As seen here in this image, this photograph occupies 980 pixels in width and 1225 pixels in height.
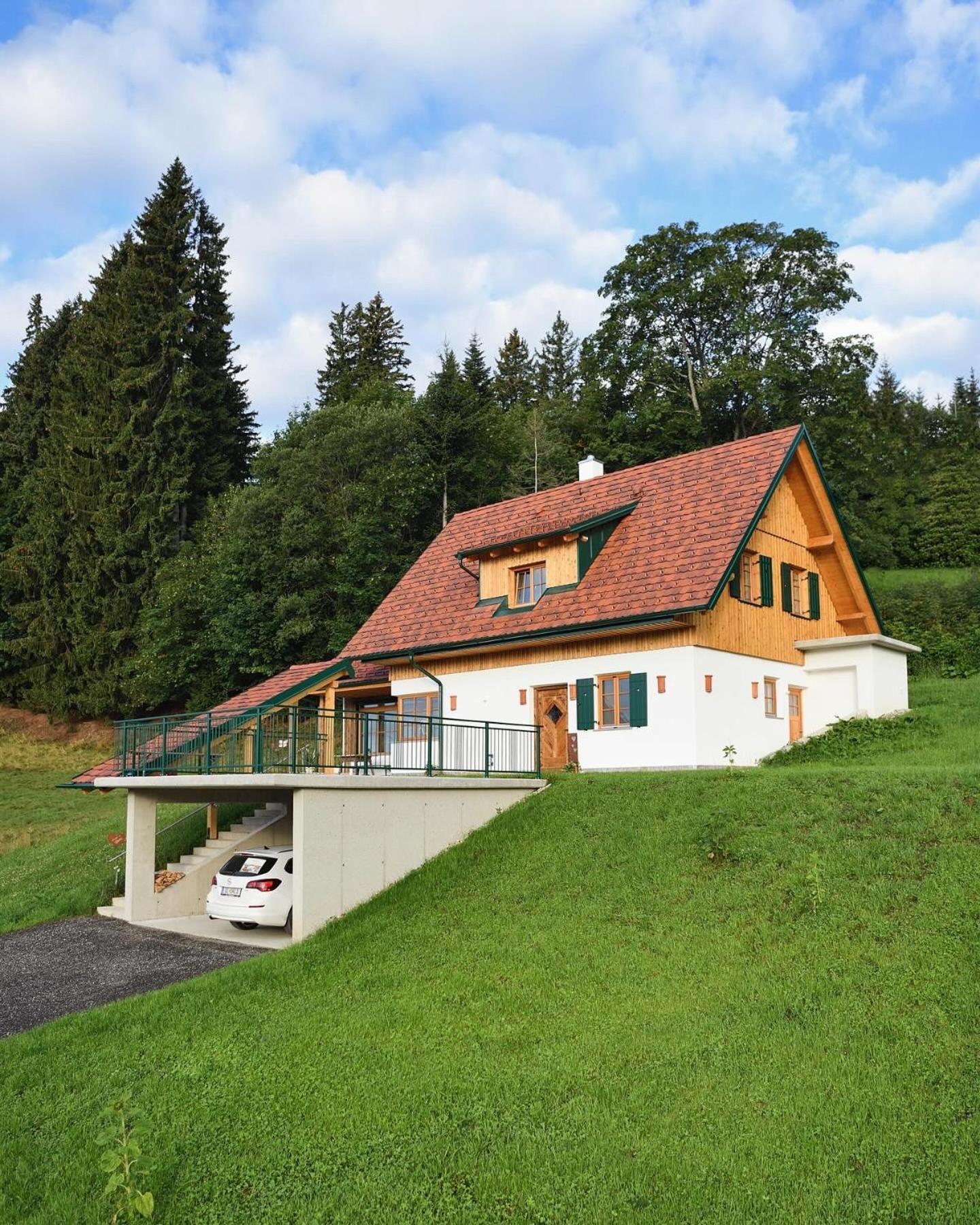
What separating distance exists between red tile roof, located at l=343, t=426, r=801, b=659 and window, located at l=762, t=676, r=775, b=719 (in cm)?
388

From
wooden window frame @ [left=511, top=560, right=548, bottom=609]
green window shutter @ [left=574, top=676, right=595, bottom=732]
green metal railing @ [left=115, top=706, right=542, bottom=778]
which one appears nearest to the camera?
green metal railing @ [left=115, top=706, right=542, bottom=778]

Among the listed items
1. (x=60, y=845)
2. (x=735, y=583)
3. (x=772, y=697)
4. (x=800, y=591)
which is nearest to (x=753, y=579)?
(x=735, y=583)

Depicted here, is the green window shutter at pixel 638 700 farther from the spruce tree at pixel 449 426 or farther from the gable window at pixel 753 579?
the spruce tree at pixel 449 426

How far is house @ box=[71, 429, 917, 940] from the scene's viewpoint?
16.3 metres

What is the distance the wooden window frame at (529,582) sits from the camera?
24203 millimetres

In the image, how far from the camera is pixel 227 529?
4275 centimetres

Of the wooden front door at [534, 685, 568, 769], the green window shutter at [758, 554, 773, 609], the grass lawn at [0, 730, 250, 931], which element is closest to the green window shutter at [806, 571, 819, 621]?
the green window shutter at [758, 554, 773, 609]

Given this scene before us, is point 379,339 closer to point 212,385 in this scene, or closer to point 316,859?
point 212,385

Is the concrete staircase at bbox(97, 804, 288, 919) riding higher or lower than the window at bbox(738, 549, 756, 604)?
lower

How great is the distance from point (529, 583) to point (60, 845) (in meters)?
13.5

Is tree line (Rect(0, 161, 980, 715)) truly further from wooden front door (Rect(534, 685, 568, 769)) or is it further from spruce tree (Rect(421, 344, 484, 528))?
wooden front door (Rect(534, 685, 568, 769))

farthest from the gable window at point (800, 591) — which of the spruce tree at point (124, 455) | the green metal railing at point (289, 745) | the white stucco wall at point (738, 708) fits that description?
the spruce tree at point (124, 455)

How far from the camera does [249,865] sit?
16719 millimetres

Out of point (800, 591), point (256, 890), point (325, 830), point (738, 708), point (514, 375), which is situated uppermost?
point (514, 375)
